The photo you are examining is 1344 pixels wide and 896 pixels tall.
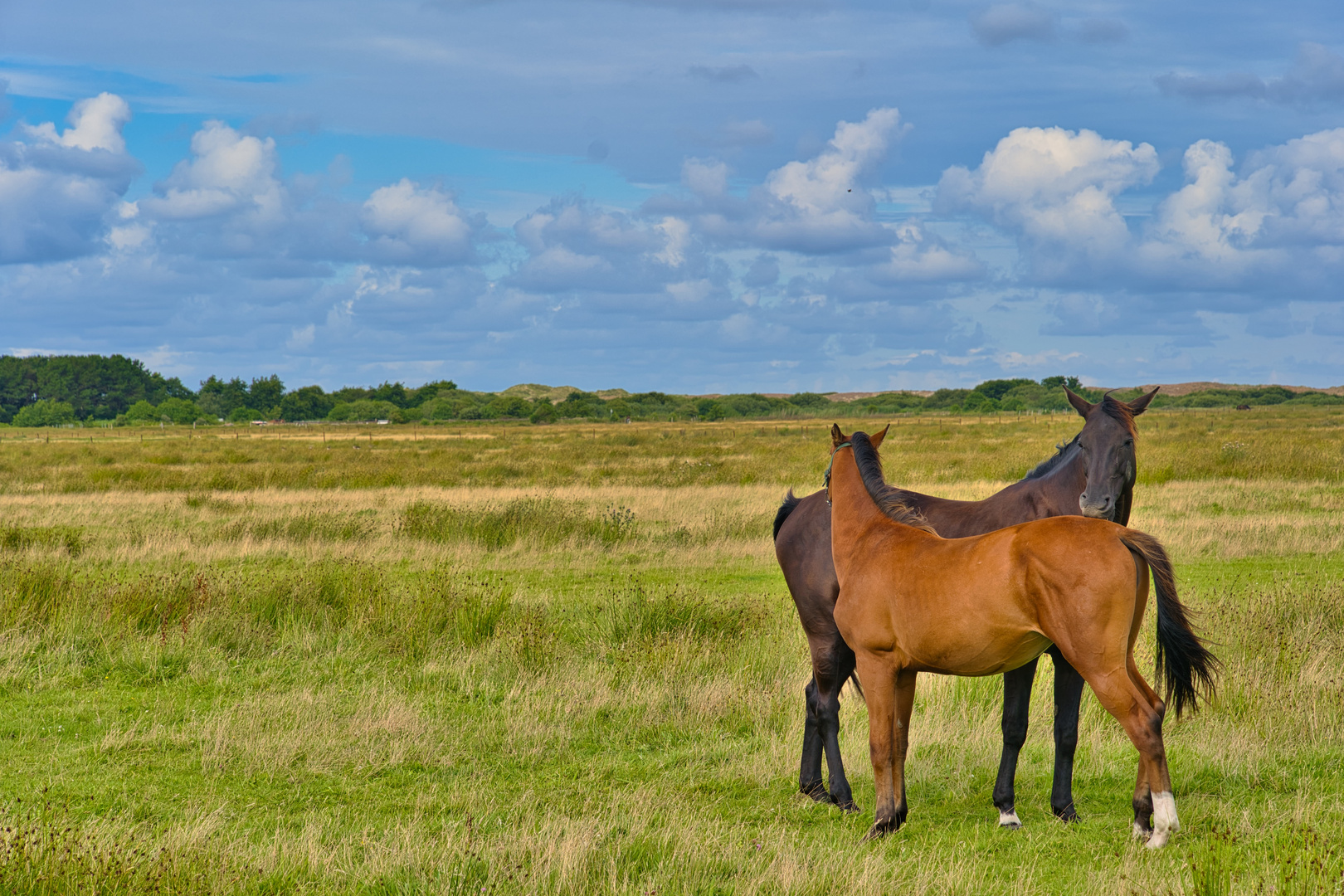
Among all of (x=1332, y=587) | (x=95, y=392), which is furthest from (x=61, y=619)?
(x=95, y=392)

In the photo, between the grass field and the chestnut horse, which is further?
the grass field

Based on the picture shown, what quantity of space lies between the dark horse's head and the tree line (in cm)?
11853

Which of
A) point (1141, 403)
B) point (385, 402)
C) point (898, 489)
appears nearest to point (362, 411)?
point (385, 402)

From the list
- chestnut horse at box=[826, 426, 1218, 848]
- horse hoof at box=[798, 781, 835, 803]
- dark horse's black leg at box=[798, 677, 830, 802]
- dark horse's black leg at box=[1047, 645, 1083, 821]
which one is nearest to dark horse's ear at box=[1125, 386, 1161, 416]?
chestnut horse at box=[826, 426, 1218, 848]

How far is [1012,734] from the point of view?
5492mm

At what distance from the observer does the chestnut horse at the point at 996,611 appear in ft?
14.3

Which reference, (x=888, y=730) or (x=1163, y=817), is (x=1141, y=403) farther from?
(x=888, y=730)

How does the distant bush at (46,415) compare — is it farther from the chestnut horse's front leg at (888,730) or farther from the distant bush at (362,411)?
the chestnut horse's front leg at (888,730)

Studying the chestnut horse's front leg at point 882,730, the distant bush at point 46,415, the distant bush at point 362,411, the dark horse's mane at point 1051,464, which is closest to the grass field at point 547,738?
the chestnut horse's front leg at point 882,730

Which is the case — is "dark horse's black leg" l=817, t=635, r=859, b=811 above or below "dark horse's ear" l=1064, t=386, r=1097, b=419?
below

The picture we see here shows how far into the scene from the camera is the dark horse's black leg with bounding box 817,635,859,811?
5.77 m

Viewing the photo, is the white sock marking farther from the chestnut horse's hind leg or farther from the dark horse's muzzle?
the dark horse's muzzle

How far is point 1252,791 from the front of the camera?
606 centimetres

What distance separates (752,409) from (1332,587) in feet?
514
